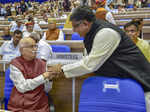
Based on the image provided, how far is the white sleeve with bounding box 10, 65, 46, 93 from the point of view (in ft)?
5.13

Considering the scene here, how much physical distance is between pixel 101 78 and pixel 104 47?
0.22 metres

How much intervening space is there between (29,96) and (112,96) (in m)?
0.68

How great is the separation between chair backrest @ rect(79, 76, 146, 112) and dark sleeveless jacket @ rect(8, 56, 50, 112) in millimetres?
418

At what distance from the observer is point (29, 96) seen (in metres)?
1.60

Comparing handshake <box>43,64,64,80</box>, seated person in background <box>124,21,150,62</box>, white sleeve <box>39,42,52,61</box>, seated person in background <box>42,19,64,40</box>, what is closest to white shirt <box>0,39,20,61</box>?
white sleeve <box>39,42,52,61</box>

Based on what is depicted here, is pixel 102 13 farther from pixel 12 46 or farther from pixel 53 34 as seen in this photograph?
pixel 12 46

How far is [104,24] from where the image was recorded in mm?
1399

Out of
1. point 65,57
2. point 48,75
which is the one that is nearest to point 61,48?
point 65,57

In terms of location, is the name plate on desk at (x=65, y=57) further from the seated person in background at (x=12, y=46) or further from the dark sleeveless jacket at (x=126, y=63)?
the seated person in background at (x=12, y=46)

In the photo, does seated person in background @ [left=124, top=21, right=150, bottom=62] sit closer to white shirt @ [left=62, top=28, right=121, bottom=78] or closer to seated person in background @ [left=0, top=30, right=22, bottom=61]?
white shirt @ [left=62, top=28, right=121, bottom=78]

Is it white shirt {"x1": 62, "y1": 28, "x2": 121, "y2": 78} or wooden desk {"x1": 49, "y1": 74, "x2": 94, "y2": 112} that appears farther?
wooden desk {"x1": 49, "y1": 74, "x2": 94, "y2": 112}

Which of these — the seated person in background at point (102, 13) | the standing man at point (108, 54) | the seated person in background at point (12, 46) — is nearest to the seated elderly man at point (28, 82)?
the standing man at point (108, 54)

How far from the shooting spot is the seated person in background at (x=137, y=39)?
1.92 metres

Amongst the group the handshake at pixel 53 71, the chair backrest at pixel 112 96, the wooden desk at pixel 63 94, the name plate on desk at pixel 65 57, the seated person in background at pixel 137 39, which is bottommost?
the wooden desk at pixel 63 94
